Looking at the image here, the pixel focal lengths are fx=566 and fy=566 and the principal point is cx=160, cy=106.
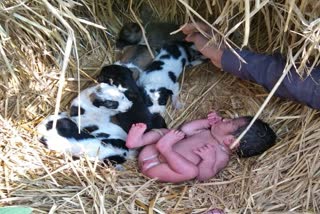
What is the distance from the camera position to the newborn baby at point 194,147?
257 centimetres

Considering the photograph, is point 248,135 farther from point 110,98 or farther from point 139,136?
point 110,98

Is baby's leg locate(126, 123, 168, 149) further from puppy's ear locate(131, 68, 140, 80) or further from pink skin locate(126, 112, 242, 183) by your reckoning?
puppy's ear locate(131, 68, 140, 80)

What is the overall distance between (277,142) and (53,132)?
41.5 inches

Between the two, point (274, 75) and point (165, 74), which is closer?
point (274, 75)

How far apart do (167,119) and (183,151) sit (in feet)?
1.19

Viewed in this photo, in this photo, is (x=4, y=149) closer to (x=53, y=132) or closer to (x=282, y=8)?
(x=53, y=132)

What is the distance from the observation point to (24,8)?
242 centimetres

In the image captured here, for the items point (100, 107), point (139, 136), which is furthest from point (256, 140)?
point (100, 107)

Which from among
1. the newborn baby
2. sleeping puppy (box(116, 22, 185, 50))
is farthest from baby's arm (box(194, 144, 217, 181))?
sleeping puppy (box(116, 22, 185, 50))

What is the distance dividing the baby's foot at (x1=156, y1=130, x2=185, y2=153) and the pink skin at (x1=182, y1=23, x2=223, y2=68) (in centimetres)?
40

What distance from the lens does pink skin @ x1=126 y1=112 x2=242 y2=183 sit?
2568mm

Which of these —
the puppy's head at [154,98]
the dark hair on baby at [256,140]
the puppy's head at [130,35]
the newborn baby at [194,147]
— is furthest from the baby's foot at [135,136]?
the puppy's head at [130,35]

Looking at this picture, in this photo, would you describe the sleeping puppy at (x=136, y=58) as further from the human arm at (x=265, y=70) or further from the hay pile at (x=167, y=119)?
the human arm at (x=265, y=70)

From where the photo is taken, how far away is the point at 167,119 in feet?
9.81
